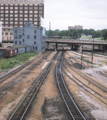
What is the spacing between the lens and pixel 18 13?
12169 centimetres

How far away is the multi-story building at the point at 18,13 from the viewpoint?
388 feet

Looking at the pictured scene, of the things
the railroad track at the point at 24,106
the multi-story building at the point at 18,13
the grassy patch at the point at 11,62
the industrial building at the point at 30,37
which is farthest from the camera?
the multi-story building at the point at 18,13

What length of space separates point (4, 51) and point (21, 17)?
266ft

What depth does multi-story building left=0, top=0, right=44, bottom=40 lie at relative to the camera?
11812 centimetres

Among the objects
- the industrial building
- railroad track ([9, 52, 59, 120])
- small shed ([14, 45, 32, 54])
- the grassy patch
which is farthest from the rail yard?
the industrial building

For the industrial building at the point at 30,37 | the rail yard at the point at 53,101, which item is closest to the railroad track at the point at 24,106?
the rail yard at the point at 53,101

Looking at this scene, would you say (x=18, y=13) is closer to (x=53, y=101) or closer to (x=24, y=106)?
(x=53, y=101)

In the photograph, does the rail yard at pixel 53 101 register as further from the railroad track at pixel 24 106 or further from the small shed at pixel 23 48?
the small shed at pixel 23 48

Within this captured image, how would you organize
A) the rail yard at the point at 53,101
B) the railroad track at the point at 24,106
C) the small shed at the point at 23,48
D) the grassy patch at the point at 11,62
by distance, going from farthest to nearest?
1. the small shed at the point at 23,48
2. the grassy patch at the point at 11,62
3. the rail yard at the point at 53,101
4. the railroad track at the point at 24,106

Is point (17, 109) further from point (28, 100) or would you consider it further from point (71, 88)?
point (71, 88)

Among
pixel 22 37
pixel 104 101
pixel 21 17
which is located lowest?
pixel 104 101

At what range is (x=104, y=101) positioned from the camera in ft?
56.9

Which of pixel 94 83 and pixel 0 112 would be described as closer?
pixel 0 112

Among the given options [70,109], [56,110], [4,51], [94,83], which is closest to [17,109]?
[56,110]
